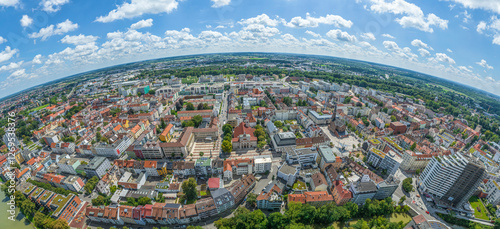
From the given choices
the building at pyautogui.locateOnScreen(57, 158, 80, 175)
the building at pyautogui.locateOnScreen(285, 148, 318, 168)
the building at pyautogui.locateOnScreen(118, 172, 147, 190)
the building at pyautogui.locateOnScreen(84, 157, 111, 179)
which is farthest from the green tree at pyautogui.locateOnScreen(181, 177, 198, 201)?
the building at pyautogui.locateOnScreen(57, 158, 80, 175)

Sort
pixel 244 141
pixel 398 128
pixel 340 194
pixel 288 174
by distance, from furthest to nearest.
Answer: pixel 398 128
pixel 244 141
pixel 288 174
pixel 340 194

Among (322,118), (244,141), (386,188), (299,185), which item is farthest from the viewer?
(322,118)

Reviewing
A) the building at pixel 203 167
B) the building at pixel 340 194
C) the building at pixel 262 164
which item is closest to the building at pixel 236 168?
the building at pixel 262 164

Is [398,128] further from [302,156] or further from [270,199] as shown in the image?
[270,199]

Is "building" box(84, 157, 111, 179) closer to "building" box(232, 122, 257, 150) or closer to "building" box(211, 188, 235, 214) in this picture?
"building" box(211, 188, 235, 214)

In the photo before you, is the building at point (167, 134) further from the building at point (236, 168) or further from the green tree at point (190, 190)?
the building at point (236, 168)

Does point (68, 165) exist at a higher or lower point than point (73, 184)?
higher

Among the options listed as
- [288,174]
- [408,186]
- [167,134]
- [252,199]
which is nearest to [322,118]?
[408,186]

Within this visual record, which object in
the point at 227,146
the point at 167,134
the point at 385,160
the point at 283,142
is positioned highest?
the point at 167,134
